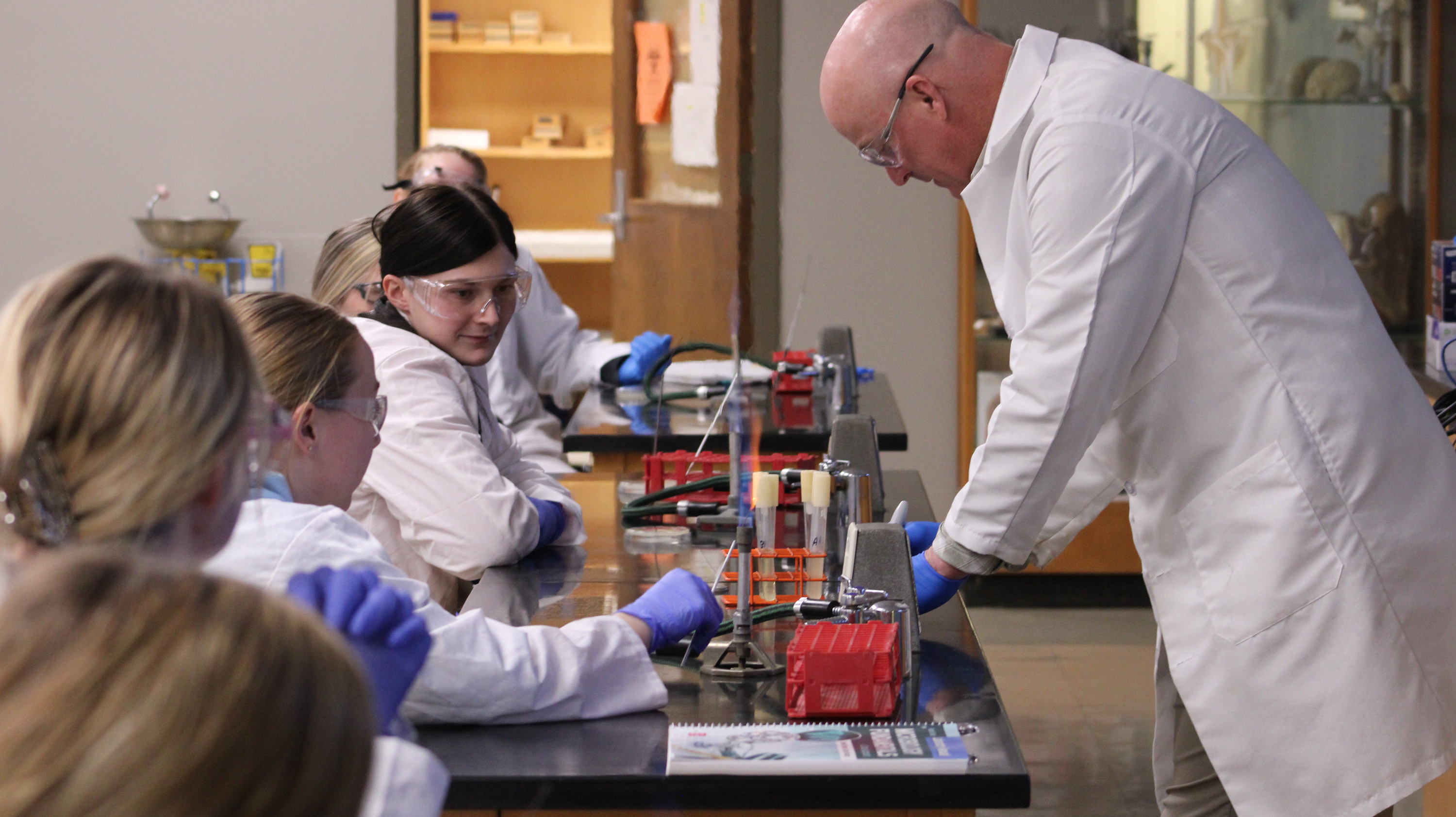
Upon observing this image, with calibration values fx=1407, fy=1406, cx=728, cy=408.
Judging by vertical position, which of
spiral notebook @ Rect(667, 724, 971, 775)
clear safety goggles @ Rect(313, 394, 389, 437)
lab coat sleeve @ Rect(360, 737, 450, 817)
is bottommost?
spiral notebook @ Rect(667, 724, 971, 775)

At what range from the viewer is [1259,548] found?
1.58 m

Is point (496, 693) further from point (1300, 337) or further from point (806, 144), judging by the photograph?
point (806, 144)

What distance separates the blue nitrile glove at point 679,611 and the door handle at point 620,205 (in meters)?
3.32

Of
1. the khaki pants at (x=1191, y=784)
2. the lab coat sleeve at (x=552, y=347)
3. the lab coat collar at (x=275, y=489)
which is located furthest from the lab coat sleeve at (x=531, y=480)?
the lab coat sleeve at (x=552, y=347)

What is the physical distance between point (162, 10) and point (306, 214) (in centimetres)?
85

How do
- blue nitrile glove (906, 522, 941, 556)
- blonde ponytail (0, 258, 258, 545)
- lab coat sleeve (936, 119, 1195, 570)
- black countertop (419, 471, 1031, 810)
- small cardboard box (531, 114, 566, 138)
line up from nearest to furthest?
blonde ponytail (0, 258, 258, 545)
black countertop (419, 471, 1031, 810)
lab coat sleeve (936, 119, 1195, 570)
blue nitrile glove (906, 522, 941, 556)
small cardboard box (531, 114, 566, 138)

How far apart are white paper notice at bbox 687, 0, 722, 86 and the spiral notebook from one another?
371 centimetres

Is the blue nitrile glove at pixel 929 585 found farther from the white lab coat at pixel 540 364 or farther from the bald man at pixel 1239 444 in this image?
the white lab coat at pixel 540 364

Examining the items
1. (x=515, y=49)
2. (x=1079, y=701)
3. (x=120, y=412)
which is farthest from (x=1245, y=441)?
(x=515, y=49)

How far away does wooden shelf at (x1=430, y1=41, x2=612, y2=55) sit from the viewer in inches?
244

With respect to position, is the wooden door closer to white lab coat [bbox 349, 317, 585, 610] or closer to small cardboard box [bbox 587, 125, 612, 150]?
small cardboard box [bbox 587, 125, 612, 150]

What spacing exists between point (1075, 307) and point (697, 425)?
1.68m

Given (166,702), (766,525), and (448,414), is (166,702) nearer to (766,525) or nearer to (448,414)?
(766,525)

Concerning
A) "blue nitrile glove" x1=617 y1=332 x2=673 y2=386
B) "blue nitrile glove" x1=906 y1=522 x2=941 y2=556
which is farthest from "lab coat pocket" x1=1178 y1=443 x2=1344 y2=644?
"blue nitrile glove" x1=617 y1=332 x2=673 y2=386
